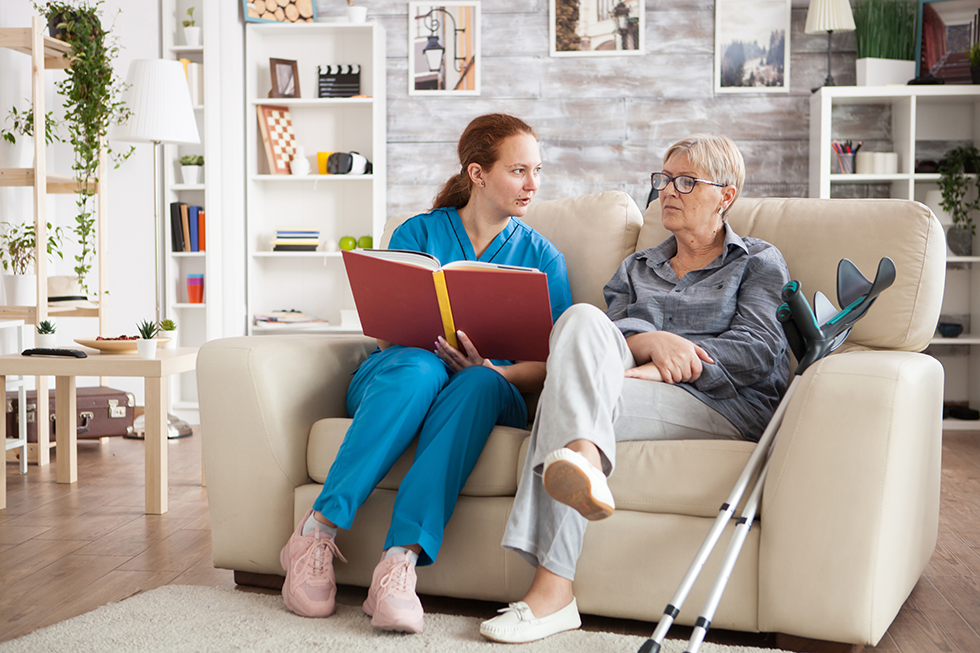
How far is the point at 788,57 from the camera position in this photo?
13.6 ft

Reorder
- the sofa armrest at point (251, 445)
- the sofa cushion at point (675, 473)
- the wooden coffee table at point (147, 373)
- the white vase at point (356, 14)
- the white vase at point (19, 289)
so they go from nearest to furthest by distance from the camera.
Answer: the sofa cushion at point (675, 473) → the sofa armrest at point (251, 445) → the wooden coffee table at point (147, 373) → the white vase at point (19, 289) → the white vase at point (356, 14)

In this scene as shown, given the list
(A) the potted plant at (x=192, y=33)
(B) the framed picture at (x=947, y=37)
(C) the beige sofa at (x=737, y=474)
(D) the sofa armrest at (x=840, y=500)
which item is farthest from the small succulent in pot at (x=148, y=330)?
(B) the framed picture at (x=947, y=37)

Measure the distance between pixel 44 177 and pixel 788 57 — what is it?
11.2 feet

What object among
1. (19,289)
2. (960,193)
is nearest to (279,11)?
(19,289)

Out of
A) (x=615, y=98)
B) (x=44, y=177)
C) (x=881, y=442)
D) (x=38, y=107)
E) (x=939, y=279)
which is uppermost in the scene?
(x=615, y=98)

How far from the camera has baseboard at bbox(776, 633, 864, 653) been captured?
1.52 m

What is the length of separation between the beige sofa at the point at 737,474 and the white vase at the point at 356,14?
2.50 meters

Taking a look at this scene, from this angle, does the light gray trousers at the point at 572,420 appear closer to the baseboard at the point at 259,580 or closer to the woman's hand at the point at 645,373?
the woman's hand at the point at 645,373

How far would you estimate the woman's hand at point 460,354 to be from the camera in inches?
72.1

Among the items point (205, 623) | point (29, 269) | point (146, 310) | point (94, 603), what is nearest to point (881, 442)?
point (205, 623)

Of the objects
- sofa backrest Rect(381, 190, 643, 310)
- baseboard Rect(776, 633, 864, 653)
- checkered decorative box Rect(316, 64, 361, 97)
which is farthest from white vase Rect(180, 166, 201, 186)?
baseboard Rect(776, 633, 864, 653)

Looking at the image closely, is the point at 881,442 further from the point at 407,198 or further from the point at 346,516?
the point at 407,198

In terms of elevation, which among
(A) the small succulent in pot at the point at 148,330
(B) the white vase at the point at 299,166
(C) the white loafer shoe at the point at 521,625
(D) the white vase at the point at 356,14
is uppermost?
(D) the white vase at the point at 356,14

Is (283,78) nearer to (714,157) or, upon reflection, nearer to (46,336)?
(46,336)
